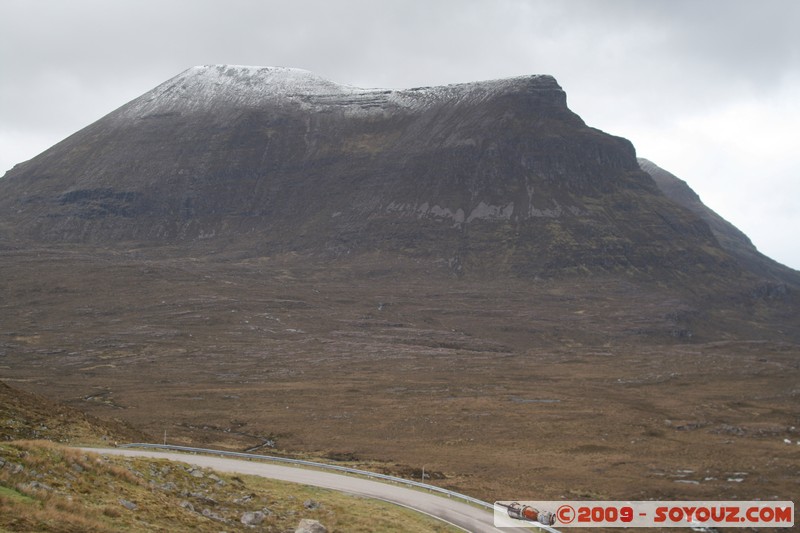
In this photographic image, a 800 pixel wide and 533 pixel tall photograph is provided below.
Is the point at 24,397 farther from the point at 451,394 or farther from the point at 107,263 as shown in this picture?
the point at 107,263

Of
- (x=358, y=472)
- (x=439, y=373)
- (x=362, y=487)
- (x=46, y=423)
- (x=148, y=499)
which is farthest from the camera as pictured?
(x=439, y=373)

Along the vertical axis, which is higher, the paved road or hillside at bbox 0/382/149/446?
hillside at bbox 0/382/149/446

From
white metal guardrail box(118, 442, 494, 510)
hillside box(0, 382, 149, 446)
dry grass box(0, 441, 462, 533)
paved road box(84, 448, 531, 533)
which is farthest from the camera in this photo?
white metal guardrail box(118, 442, 494, 510)

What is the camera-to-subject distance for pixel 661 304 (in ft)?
595

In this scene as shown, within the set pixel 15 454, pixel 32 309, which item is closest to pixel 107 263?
pixel 32 309

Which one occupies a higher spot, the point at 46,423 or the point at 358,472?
the point at 46,423

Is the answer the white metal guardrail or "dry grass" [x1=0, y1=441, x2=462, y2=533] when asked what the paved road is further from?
"dry grass" [x1=0, y1=441, x2=462, y2=533]

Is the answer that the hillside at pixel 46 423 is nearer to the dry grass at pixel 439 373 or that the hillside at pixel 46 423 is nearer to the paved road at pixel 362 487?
the paved road at pixel 362 487

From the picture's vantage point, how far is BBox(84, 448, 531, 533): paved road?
3259cm

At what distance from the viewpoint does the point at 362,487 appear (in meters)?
37.1

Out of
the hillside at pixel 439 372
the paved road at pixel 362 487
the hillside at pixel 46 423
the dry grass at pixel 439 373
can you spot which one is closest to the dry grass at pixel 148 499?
the paved road at pixel 362 487

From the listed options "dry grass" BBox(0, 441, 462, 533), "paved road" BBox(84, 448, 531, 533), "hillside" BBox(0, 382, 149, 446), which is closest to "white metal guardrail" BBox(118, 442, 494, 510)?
"paved road" BBox(84, 448, 531, 533)

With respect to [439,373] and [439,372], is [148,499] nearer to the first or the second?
[439,373]

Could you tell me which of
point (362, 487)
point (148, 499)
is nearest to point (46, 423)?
point (148, 499)
